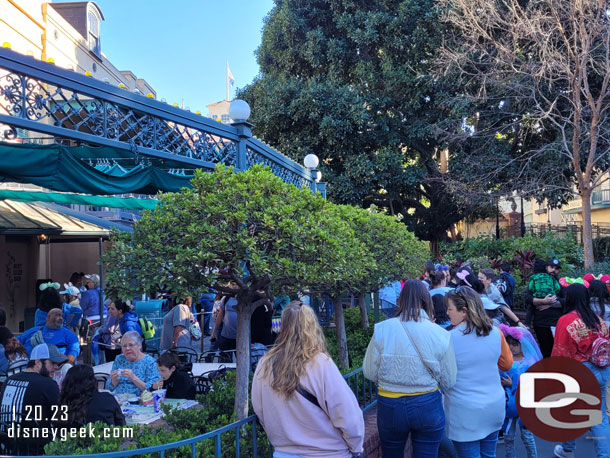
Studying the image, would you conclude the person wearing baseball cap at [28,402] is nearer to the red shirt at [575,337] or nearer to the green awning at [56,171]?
the green awning at [56,171]

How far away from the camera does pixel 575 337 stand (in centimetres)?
506

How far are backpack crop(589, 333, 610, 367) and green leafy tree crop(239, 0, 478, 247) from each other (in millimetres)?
12451

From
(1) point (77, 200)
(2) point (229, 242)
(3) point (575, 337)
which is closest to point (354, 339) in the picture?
(3) point (575, 337)

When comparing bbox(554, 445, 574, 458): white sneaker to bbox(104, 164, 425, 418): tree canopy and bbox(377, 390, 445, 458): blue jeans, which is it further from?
bbox(104, 164, 425, 418): tree canopy

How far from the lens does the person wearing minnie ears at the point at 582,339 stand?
500 centimetres

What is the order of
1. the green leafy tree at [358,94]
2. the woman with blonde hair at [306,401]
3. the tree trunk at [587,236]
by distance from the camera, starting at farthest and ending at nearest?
the green leafy tree at [358,94], the tree trunk at [587,236], the woman with blonde hair at [306,401]

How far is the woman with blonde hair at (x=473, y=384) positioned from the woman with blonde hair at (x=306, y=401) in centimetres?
132

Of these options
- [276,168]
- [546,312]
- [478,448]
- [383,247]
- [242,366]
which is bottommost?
[478,448]

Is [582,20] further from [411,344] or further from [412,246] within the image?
[411,344]

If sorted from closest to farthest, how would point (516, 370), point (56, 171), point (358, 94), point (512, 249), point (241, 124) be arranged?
point (516, 370) < point (56, 171) < point (241, 124) < point (512, 249) < point (358, 94)

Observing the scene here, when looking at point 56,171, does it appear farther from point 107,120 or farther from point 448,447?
point 448,447

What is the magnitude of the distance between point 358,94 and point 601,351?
576 inches

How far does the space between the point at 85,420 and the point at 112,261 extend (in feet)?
4.15

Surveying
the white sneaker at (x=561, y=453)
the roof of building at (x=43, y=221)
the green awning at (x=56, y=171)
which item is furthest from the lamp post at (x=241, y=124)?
the white sneaker at (x=561, y=453)
